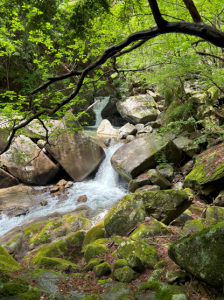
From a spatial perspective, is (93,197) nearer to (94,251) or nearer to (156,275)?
(94,251)

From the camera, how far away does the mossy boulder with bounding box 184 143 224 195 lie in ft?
20.2

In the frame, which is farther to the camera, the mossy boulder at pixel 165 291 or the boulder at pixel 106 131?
the boulder at pixel 106 131

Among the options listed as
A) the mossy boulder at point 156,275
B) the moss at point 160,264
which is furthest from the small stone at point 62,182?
the mossy boulder at point 156,275

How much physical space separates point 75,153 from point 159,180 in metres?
5.97

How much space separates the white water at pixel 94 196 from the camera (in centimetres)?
795

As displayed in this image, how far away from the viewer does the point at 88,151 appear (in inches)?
468

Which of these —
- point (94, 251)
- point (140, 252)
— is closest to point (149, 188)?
point (94, 251)

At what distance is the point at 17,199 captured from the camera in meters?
9.14

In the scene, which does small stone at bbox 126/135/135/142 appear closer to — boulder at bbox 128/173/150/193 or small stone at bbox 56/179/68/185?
boulder at bbox 128/173/150/193

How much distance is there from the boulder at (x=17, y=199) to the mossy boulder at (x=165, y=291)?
7797 mm

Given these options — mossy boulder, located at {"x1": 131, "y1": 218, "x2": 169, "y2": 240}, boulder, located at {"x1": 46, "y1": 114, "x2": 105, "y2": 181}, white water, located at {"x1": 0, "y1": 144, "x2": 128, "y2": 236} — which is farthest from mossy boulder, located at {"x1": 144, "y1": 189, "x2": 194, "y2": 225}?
boulder, located at {"x1": 46, "y1": 114, "x2": 105, "y2": 181}

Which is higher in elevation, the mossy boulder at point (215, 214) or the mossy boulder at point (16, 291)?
the mossy boulder at point (16, 291)

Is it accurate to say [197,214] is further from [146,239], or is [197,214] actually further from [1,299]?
[1,299]

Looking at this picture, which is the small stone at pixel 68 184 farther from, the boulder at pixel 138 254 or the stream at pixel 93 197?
the boulder at pixel 138 254
